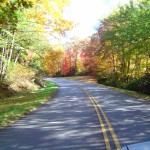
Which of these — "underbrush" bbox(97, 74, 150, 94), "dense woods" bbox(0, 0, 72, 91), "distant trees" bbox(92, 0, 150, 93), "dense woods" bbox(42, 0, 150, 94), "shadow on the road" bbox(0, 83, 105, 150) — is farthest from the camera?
"underbrush" bbox(97, 74, 150, 94)

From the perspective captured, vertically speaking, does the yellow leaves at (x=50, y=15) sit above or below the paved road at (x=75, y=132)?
above

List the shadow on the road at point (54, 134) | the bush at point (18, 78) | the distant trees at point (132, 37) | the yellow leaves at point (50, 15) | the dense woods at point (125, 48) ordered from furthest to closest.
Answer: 1. the bush at point (18, 78)
2. the dense woods at point (125, 48)
3. the distant trees at point (132, 37)
4. the yellow leaves at point (50, 15)
5. the shadow on the road at point (54, 134)

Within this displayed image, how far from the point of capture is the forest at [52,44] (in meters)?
15.8

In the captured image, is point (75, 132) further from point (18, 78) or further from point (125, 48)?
point (125, 48)

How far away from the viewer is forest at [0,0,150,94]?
15.8 metres

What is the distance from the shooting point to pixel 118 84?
4216cm

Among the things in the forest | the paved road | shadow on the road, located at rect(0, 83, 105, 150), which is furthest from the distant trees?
shadow on the road, located at rect(0, 83, 105, 150)

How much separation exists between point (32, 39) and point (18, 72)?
26.7 feet

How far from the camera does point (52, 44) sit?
88.8 feet

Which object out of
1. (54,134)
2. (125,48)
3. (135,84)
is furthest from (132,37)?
(54,134)

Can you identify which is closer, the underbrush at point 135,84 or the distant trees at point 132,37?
the distant trees at point 132,37

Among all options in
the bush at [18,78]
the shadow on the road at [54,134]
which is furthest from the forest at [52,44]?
the shadow on the road at [54,134]

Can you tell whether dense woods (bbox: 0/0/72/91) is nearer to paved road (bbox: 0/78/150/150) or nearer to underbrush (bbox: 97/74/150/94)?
paved road (bbox: 0/78/150/150)

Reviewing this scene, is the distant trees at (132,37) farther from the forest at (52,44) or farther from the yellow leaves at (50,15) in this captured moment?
the yellow leaves at (50,15)
